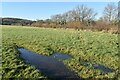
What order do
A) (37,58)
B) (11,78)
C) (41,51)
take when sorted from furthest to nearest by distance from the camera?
(41,51), (37,58), (11,78)

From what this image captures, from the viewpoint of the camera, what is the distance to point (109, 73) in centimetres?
1153

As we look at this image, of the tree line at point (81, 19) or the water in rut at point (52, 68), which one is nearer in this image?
the water in rut at point (52, 68)

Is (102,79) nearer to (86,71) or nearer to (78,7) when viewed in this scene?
(86,71)

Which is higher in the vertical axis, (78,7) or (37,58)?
(78,7)

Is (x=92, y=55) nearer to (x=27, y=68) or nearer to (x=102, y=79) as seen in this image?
(x=102, y=79)

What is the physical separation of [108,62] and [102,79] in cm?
350

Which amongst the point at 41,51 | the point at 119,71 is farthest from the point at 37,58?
the point at 119,71

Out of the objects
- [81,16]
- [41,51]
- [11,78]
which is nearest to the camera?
[11,78]

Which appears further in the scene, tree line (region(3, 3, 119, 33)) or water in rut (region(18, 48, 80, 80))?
tree line (region(3, 3, 119, 33))

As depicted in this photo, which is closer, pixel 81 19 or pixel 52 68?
pixel 52 68

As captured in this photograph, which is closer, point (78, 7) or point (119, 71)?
point (119, 71)

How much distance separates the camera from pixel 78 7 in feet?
348

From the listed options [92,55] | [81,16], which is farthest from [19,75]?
[81,16]

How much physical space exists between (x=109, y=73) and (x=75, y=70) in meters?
1.88
